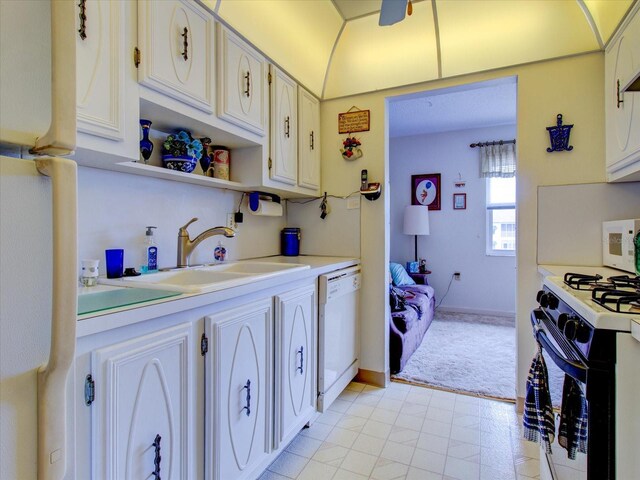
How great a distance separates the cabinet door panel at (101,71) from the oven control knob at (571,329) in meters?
Answer: 1.62

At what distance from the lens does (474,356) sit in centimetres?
316

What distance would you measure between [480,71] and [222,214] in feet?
6.40

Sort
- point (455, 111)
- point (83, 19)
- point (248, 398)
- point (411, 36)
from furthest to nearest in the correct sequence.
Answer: point (455, 111) < point (411, 36) < point (248, 398) < point (83, 19)

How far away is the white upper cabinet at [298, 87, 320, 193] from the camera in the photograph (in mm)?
2482

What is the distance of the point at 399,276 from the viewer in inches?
171

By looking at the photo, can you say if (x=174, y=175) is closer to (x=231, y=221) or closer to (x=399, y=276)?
(x=231, y=221)

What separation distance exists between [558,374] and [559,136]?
5.13ft

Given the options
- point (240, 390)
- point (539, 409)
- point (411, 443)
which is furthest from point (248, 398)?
point (539, 409)

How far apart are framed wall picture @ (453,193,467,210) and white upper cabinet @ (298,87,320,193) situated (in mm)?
2823

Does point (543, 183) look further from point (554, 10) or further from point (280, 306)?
point (280, 306)

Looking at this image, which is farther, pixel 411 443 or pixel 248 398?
pixel 411 443

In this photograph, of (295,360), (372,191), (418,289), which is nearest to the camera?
(295,360)

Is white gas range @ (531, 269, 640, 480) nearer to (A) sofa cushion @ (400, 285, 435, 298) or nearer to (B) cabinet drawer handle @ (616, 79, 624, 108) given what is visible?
(B) cabinet drawer handle @ (616, 79, 624, 108)

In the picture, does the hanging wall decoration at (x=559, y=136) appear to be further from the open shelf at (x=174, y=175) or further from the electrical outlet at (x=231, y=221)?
the electrical outlet at (x=231, y=221)
